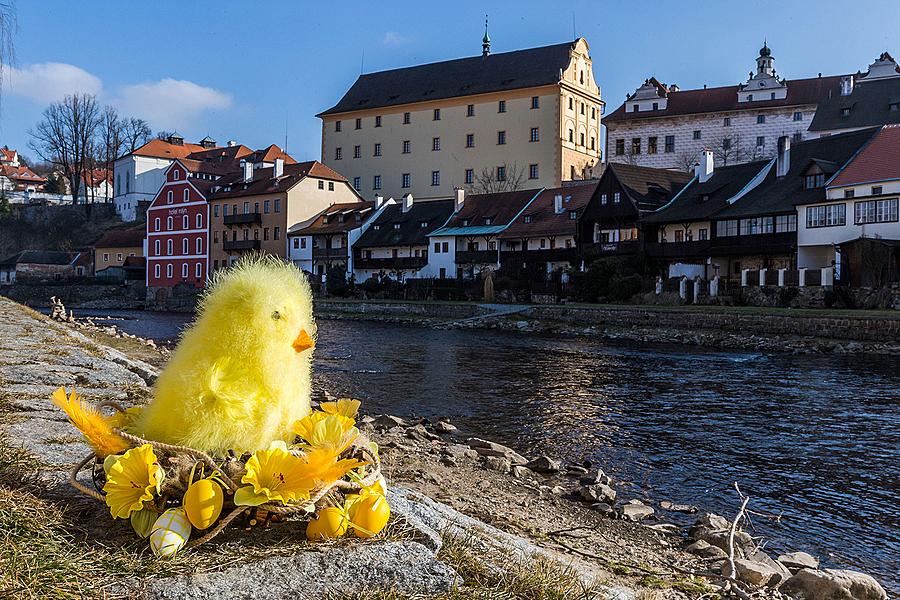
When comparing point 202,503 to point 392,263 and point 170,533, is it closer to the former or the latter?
point 170,533

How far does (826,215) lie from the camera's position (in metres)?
40.6

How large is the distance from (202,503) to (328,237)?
68765 mm

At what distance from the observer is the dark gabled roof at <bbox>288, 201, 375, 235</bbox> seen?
69.6m

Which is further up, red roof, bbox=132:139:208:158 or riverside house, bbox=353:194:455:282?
red roof, bbox=132:139:208:158

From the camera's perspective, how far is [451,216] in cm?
6438

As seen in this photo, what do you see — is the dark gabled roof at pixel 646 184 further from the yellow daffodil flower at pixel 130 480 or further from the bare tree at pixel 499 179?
the yellow daffodil flower at pixel 130 480

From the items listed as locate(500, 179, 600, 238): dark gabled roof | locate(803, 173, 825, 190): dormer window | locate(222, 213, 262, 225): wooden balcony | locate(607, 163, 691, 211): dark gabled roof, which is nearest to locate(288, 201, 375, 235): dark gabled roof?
locate(222, 213, 262, 225): wooden balcony

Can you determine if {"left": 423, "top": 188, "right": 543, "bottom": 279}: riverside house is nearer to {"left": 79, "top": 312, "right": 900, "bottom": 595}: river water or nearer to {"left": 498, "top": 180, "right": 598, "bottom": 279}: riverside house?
{"left": 498, "top": 180, "right": 598, "bottom": 279}: riverside house

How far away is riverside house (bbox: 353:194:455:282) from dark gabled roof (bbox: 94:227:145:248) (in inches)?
1316

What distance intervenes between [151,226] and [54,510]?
280ft

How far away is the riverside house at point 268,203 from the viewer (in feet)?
241

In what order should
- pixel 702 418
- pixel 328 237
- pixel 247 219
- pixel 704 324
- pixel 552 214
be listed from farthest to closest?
pixel 247 219, pixel 328 237, pixel 552 214, pixel 704 324, pixel 702 418

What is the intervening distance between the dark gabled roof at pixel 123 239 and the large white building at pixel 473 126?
81.5 feet

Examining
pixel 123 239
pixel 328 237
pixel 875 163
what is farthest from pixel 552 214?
pixel 123 239
